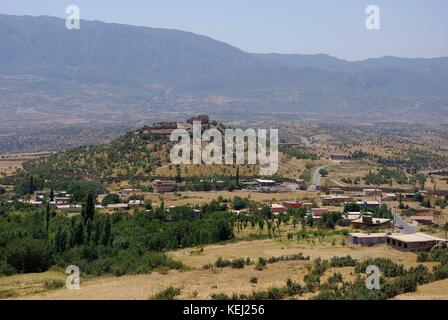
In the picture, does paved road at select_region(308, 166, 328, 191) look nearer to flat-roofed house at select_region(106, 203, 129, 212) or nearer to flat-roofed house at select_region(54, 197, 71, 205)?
flat-roofed house at select_region(106, 203, 129, 212)

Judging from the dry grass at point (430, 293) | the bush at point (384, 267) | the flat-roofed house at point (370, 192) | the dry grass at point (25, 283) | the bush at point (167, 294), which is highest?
the dry grass at point (430, 293)

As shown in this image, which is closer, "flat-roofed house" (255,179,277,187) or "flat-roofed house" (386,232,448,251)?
"flat-roofed house" (386,232,448,251)

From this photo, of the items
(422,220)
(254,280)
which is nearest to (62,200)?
(422,220)

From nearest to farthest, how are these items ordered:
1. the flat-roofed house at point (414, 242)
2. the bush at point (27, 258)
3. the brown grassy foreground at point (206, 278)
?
the brown grassy foreground at point (206, 278) → the bush at point (27, 258) → the flat-roofed house at point (414, 242)

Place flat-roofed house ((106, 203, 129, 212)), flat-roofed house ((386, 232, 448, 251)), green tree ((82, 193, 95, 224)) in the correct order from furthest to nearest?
flat-roofed house ((106, 203, 129, 212))
green tree ((82, 193, 95, 224))
flat-roofed house ((386, 232, 448, 251))

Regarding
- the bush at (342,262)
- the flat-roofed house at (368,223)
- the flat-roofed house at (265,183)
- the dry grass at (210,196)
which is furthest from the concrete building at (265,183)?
the bush at (342,262)

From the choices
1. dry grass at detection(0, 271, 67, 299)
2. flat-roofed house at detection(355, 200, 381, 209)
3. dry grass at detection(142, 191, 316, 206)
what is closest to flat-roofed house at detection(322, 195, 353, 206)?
dry grass at detection(142, 191, 316, 206)

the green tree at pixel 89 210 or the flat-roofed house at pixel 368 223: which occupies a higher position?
Result: the green tree at pixel 89 210

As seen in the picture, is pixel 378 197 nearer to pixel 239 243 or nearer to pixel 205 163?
pixel 205 163

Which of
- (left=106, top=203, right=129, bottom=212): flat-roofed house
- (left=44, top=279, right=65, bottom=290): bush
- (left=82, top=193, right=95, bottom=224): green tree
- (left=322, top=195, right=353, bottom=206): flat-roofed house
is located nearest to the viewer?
(left=44, top=279, right=65, bottom=290): bush

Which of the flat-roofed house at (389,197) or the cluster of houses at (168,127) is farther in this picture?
the cluster of houses at (168,127)

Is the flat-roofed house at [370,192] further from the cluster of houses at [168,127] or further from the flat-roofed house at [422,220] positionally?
the cluster of houses at [168,127]

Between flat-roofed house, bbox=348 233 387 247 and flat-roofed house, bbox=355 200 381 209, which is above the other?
flat-roofed house, bbox=348 233 387 247

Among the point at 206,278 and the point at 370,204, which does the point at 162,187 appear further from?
the point at 206,278
